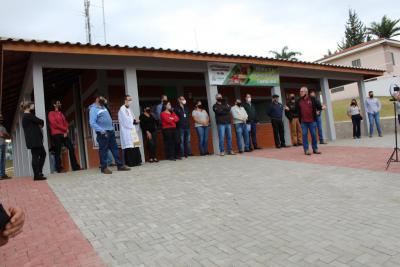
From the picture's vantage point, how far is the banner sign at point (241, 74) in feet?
36.9

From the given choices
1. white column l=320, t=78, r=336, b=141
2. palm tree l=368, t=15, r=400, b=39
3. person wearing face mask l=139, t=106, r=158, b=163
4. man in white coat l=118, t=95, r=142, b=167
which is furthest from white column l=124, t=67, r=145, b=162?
palm tree l=368, t=15, r=400, b=39

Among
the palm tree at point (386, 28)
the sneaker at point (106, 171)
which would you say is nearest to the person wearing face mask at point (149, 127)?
the sneaker at point (106, 171)

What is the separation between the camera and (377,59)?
30.3 meters

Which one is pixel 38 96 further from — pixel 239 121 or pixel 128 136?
pixel 239 121

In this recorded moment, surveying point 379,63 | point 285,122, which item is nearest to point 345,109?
point 379,63

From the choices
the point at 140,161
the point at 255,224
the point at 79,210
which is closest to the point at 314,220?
the point at 255,224

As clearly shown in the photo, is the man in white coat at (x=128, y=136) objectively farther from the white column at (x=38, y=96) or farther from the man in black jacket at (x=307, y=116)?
the man in black jacket at (x=307, y=116)

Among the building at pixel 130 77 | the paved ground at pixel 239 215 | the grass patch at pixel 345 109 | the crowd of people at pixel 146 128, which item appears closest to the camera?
the paved ground at pixel 239 215

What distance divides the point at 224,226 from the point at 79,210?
212 centimetres

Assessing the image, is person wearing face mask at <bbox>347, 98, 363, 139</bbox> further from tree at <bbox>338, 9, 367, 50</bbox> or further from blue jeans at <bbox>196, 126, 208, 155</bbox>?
tree at <bbox>338, 9, 367, 50</bbox>

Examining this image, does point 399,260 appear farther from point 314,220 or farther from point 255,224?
point 255,224

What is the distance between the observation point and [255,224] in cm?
405

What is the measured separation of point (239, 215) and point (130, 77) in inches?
250

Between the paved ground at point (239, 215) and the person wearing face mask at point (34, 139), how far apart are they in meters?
0.33
